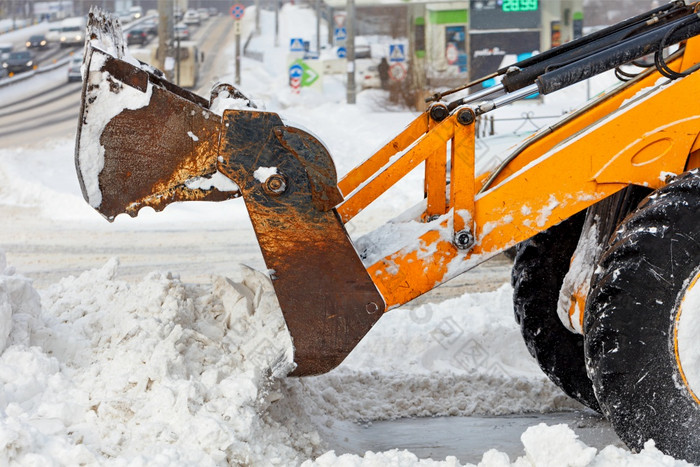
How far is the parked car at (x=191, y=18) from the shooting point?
5388 cm

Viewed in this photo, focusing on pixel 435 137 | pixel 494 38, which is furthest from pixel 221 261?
pixel 494 38

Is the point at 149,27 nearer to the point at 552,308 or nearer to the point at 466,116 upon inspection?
the point at 552,308

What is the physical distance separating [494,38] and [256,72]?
11.8m

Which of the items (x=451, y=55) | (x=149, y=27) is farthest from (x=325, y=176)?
(x=149, y=27)

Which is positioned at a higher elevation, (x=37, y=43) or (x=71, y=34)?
(x=71, y=34)

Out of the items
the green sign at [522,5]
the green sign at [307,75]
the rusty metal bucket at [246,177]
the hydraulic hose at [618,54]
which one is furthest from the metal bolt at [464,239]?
the green sign at [307,75]

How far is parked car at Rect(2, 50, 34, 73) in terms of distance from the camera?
37.5m

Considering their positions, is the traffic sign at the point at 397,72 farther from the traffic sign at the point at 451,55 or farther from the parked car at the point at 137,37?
the parked car at the point at 137,37

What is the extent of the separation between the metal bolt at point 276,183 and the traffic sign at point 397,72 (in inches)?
985

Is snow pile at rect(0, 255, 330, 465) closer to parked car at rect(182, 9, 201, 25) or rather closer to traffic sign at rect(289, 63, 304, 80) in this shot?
traffic sign at rect(289, 63, 304, 80)

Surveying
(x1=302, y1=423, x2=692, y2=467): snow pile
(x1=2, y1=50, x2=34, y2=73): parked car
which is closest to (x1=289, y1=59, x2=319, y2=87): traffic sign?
(x1=2, y1=50, x2=34, y2=73): parked car

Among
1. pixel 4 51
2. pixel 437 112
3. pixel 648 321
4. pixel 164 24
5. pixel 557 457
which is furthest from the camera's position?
pixel 4 51

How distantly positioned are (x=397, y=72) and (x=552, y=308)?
24.2 meters

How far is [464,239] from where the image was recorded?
375cm
